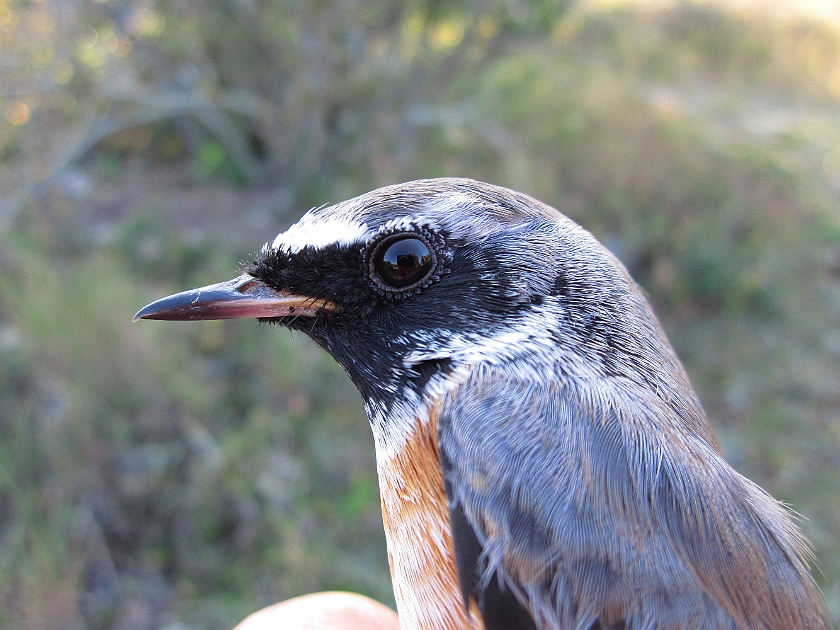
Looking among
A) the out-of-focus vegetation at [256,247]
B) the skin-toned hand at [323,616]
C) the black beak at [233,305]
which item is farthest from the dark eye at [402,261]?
the out-of-focus vegetation at [256,247]

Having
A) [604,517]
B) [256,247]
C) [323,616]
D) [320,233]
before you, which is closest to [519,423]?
[604,517]

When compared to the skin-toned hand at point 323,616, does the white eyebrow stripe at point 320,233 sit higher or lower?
higher

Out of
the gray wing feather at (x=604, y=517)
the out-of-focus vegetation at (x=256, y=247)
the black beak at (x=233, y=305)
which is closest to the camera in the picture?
the gray wing feather at (x=604, y=517)

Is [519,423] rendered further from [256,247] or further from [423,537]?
[256,247]

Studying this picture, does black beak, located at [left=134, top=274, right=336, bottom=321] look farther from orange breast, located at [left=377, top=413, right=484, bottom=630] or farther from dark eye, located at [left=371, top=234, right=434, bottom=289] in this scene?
orange breast, located at [left=377, top=413, right=484, bottom=630]

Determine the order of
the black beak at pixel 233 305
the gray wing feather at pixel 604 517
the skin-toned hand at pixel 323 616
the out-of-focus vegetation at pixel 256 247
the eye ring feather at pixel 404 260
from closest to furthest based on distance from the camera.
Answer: the gray wing feather at pixel 604 517 → the eye ring feather at pixel 404 260 → the black beak at pixel 233 305 → the skin-toned hand at pixel 323 616 → the out-of-focus vegetation at pixel 256 247

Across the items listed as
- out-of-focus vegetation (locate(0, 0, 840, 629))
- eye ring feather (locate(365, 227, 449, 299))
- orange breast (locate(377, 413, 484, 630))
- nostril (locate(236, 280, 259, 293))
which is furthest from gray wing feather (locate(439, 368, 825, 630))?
out-of-focus vegetation (locate(0, 0, 840, 629))

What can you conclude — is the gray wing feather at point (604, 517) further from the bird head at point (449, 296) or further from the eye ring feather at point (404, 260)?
the eye ring feather at point (404, 260)
